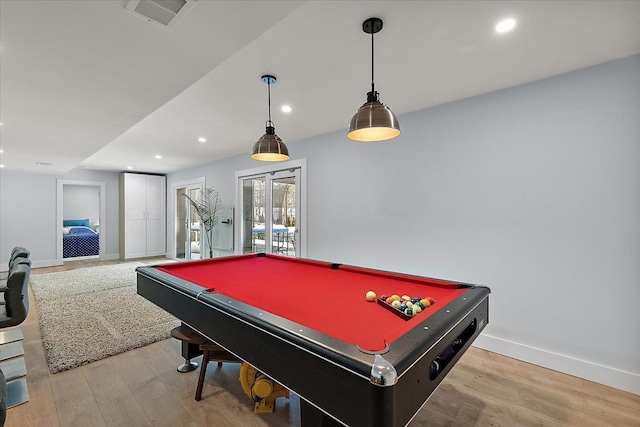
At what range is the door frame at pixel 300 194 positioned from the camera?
4.34m

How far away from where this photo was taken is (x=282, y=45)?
1931 mm

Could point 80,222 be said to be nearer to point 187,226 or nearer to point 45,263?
point 45,263

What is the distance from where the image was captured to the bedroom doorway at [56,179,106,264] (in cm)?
713

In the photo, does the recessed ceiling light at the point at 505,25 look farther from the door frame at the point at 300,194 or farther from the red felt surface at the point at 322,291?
the door frame at the point at 300,194

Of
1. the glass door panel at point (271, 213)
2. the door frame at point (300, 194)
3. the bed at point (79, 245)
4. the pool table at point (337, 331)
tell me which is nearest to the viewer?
the pool table at point (337, 331)

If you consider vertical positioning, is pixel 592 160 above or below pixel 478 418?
above

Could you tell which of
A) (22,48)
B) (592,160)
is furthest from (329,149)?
(22,48)

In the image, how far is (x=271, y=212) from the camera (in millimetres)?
4965

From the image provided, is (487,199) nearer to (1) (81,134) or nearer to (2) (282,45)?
(2) (282,45)

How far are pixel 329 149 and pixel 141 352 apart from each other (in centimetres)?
317

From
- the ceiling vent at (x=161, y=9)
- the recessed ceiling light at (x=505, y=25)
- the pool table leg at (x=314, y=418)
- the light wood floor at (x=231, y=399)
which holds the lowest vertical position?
the light wood floor at (x=231, y=399)

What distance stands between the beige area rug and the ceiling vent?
273cm

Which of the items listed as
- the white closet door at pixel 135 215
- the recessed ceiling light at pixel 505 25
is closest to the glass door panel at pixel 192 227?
the white closet door at pixel 135 215

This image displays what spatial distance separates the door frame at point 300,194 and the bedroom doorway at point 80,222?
4594 mm
